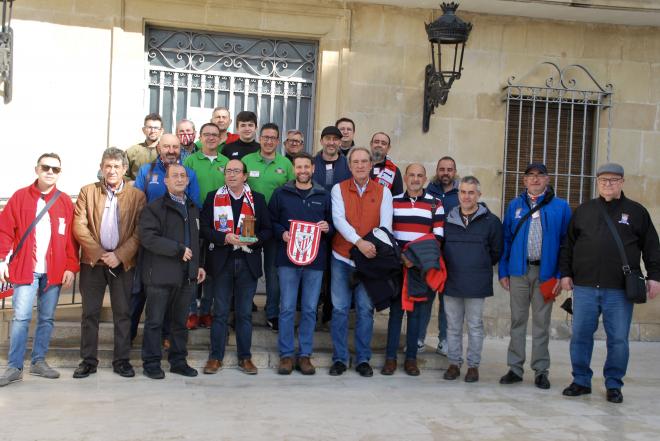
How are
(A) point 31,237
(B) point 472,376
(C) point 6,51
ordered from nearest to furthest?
(A) point 31,237 < (B) point 472,376 < (C) point 6,51

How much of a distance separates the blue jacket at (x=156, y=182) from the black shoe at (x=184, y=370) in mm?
1305

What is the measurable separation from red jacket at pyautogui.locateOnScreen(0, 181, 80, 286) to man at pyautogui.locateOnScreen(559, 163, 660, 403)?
3896 mm

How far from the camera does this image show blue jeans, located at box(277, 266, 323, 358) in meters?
6.89

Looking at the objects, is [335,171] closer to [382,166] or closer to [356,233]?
[382,166]

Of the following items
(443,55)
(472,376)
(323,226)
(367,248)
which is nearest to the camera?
(367,248)

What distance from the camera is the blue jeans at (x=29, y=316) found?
20.5ft

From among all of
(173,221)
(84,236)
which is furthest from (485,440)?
(84,236)

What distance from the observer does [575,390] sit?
6.57 meters

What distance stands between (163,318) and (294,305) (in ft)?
3.49

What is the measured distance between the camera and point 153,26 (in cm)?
924

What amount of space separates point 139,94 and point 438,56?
10.7 feet

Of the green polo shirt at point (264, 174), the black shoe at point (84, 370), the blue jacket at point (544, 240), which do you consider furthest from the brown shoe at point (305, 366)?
the blue jacket at point (544, 240)

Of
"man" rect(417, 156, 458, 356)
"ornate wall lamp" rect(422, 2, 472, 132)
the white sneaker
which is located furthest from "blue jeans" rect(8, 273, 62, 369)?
"ornate wall lamp" rect(422, 2, 472, 132)

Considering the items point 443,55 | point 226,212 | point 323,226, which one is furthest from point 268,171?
point 443,55
